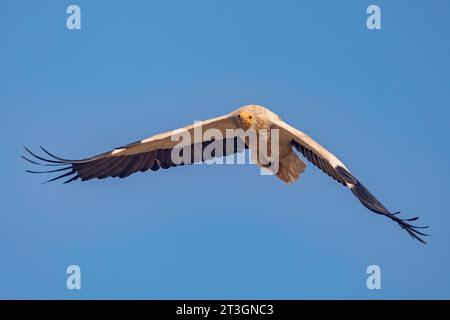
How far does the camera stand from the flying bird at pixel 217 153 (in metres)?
11.6

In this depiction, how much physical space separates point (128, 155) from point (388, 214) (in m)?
4.16

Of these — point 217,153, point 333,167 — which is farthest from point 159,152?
point 333,167

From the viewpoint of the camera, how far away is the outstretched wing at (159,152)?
40.1 feet

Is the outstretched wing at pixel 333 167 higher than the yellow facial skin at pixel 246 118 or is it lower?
lower

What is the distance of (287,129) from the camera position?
38.1ft

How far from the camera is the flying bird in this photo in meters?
11.6

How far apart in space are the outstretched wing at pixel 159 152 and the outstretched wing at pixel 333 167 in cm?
88

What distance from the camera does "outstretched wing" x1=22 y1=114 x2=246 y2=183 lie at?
40.1 ft

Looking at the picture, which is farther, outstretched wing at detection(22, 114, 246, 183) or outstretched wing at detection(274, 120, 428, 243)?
outstretched wing at detection(22, 114, 246, 183)

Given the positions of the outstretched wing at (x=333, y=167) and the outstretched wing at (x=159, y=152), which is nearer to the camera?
the outstretched wing at (x=333, y=167)

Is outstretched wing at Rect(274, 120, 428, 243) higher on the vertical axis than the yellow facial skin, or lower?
lower

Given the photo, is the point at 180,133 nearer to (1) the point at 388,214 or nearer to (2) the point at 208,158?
(2) the point at 208,158

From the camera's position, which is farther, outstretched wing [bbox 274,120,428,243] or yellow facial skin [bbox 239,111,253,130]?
yellow facial skin [bbox 239,111,253,130]
